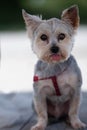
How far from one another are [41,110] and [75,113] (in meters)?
0.19

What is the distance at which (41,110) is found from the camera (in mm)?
2826

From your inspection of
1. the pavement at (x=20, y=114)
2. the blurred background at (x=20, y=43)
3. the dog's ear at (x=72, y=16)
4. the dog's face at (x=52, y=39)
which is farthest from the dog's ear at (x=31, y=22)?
the blurred background at (x=20, y=43)

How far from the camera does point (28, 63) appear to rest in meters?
5.16

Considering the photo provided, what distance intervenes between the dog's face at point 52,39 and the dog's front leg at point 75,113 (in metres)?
0.30

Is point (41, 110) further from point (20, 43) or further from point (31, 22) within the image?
point (20, 43)

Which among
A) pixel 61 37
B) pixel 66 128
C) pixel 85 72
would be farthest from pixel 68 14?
pixel 85 72

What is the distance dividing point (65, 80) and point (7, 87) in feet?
4.40

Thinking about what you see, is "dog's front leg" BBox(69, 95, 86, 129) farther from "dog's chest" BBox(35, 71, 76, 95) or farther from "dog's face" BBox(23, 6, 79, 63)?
"dog's face" BBox(23, 6, 79, 63)

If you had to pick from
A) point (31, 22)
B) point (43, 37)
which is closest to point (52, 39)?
point (43, 37)

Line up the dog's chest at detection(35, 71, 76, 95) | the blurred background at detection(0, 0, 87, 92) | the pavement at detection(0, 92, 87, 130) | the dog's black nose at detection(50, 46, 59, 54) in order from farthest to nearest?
1. the blurred background at detection(0, 0, 87, 92)
2. the pavement at detection(0, 92, 87, 130)
3. the dog's chest at detection(35, 71, 76, 95)
4. the dog's black nose at detection(50, 46, 59, 54)

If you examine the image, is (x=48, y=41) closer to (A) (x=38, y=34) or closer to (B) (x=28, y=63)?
(A) (x=38, y=34)

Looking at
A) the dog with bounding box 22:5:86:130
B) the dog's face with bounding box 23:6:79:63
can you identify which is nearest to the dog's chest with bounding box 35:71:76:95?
the dog with bounding box 22:5:86:130

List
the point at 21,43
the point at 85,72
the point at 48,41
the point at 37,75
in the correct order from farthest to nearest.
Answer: the point at 21,43 < the point at 85,72 < the point at 37,75 < the point at 48,41

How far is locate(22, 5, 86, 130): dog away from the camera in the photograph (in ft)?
8.57
